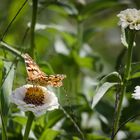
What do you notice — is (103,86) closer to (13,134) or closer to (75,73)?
(13,134)

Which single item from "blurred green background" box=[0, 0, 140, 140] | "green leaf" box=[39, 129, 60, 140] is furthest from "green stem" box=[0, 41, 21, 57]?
"green leaf" box=[39, 129, 60, 140]

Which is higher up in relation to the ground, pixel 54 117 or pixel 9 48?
pixel 9 48

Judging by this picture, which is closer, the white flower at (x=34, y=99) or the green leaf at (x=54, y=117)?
the white flower at (x=34, y=99)

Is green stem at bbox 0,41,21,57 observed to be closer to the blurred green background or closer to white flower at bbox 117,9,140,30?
the blurred green background

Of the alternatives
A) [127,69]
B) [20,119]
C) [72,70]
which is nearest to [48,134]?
[20,119]

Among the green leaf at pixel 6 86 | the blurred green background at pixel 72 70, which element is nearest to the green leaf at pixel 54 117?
the blurred green background at pixel 72 70

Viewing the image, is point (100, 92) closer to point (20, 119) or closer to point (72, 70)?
point (20, 119)

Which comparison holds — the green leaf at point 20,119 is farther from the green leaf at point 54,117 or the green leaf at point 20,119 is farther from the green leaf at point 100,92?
the green leaf at point 100,92
